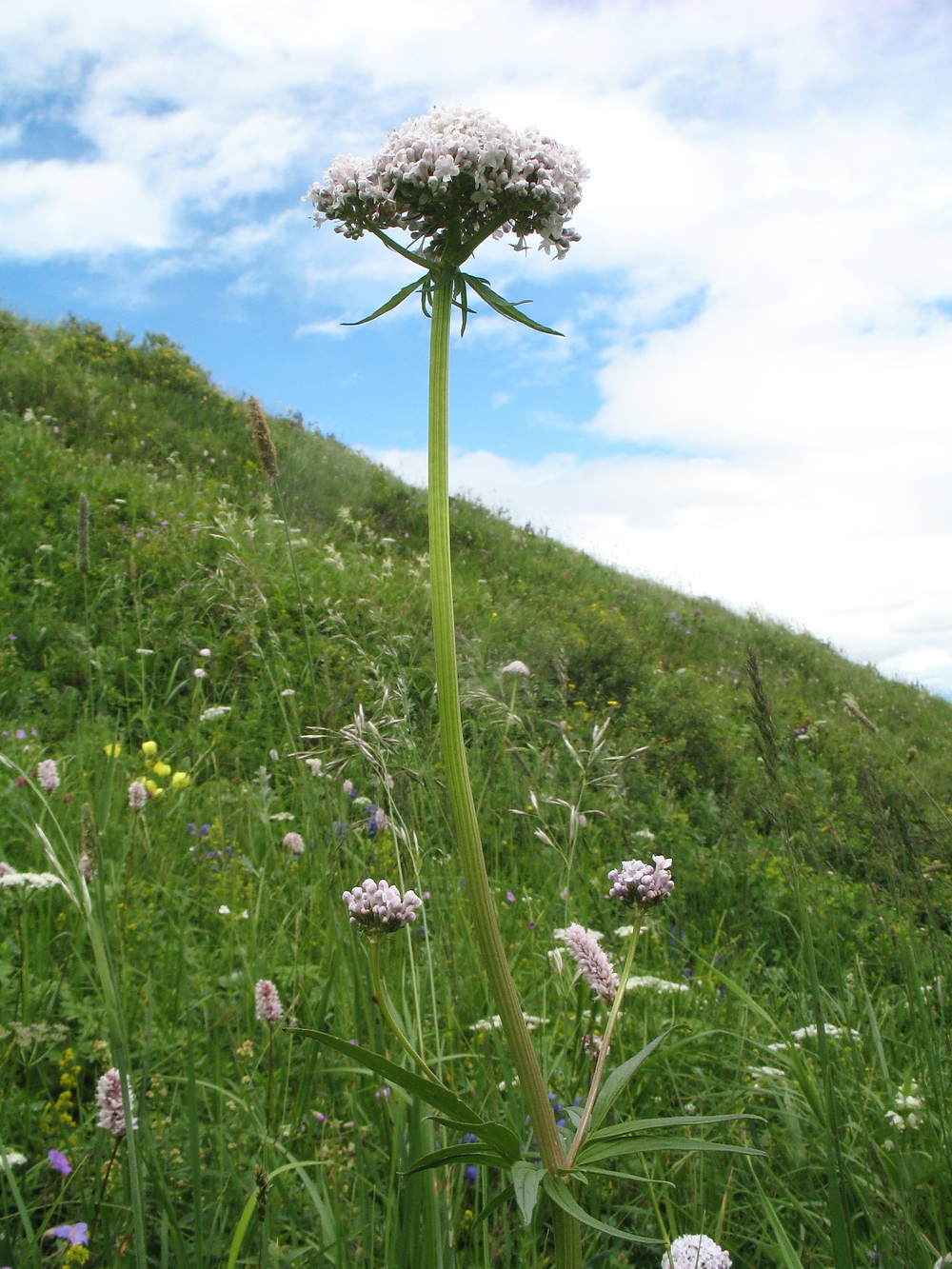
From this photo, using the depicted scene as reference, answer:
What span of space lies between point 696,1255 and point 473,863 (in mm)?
916

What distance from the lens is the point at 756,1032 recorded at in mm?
2436

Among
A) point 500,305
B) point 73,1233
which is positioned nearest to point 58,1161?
point 73,1233

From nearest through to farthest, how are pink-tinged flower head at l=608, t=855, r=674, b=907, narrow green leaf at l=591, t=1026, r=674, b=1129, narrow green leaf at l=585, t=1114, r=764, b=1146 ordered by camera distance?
1. narrow green leaf at l=585, t=1114, r=764, b=1146
2. narrow green leaf at l=591, t=1026, r=674, b=1129
3. pink-tinged flower head at l=608, t=855, r=674, b=907

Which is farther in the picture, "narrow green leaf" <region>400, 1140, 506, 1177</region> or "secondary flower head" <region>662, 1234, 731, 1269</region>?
"secondary flower head" <region>662, 1234, 731, 1269</region>

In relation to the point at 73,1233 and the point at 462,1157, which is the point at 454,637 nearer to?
the point at 462,1157

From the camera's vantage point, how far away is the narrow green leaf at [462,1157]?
35.8 inches

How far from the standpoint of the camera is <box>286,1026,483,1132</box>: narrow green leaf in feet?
2.95

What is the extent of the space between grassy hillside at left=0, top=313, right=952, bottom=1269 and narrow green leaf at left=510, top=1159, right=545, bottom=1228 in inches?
15.9

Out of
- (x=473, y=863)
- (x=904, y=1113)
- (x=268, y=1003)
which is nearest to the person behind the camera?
(x=473, y=863)

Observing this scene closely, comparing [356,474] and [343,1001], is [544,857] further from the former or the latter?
[356,474]

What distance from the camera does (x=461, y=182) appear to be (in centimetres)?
124

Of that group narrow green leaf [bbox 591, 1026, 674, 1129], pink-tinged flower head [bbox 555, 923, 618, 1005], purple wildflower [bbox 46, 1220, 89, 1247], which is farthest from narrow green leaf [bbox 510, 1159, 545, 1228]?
purple wildflower [bbox 46, 1220, 89, 1247]

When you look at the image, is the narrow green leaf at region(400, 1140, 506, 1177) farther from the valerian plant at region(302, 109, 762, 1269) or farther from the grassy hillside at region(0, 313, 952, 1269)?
the grassy hillside at region(0, 313, 952, 1269)

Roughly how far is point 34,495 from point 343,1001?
6.64m
